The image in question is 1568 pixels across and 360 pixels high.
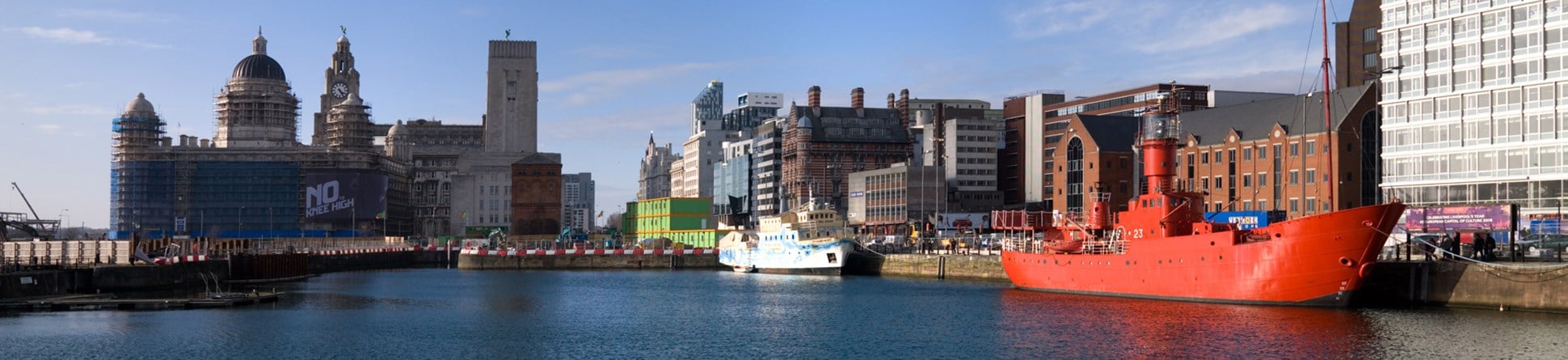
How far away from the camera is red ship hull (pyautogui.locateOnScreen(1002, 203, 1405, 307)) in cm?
6028

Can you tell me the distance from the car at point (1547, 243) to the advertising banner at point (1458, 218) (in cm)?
639

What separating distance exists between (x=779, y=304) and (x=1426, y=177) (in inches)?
1616

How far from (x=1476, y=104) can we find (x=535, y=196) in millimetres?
132272

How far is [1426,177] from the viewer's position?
3457 inches

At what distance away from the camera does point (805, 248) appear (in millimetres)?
115625

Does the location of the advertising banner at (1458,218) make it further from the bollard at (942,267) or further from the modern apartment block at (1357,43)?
the modern apartment block at (1357,43)

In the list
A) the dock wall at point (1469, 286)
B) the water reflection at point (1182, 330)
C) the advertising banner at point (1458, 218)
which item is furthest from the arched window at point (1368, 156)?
the water reflection at point (1182, 330)

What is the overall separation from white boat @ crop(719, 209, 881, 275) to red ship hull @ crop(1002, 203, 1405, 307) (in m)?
39.6

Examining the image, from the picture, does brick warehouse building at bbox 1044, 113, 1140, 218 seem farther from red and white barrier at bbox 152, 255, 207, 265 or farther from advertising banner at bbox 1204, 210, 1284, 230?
red and white barrier at bbox 152, 255, 207, 265

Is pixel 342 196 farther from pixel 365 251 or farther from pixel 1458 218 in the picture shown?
pixel 1458 218

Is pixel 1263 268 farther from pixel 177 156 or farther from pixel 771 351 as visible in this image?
pixel 177 156

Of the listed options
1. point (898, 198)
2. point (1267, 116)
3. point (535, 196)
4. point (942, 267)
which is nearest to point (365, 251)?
point (535, 196)

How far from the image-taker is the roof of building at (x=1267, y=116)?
11269 cm

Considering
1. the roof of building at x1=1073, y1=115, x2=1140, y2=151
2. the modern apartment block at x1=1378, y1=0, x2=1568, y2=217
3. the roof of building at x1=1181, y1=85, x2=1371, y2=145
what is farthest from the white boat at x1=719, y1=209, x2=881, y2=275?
the modern apartment block at x1=1378, y1=0, x2=1568, y2=217
